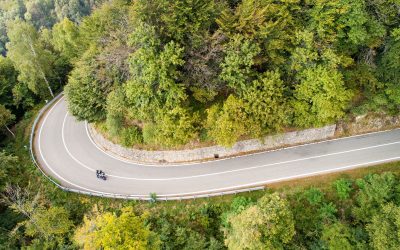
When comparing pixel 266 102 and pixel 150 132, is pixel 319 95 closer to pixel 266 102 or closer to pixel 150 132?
pixel 266 102

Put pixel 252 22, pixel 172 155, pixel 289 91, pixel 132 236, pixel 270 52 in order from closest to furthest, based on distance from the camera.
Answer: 1. pixel 132 236
2. pixel 252 22
3. pixel 270 52
4. pixel 289 91
5. pixel 172 155

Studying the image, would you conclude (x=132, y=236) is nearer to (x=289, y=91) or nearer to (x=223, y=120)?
(x=223, y=120)

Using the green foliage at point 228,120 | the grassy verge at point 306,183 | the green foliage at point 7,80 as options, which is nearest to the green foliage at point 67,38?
the green foliage at point 7,80

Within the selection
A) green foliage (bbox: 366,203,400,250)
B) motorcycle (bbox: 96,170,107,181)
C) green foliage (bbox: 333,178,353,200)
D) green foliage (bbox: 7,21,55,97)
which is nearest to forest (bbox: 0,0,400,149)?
motorcycle (bbox: 96,170,107,181)

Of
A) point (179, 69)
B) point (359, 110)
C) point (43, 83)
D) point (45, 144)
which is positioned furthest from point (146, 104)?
point (43, 83)

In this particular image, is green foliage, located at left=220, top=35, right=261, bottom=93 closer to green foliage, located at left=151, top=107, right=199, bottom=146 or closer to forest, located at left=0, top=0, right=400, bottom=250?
forest, located at left=0, top=0, right=400, bottom=250
